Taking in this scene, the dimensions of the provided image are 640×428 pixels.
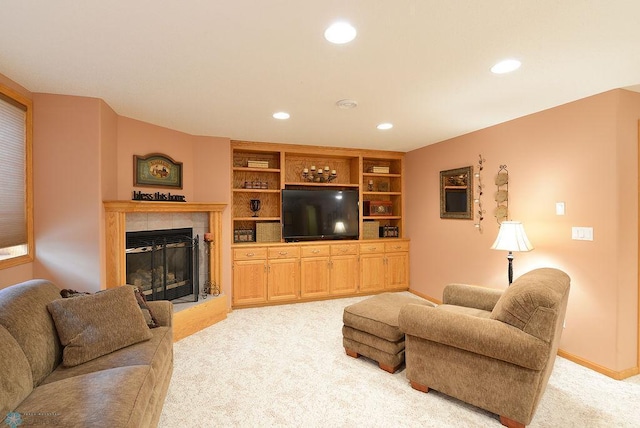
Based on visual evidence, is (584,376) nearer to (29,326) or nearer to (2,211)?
(29,326)

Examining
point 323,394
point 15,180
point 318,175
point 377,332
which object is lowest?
point 323,394

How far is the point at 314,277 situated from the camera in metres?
4.52

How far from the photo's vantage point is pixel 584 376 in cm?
248

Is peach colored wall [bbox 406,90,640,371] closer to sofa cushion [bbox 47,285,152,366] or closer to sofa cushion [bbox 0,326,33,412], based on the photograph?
sofa cushion [bbox 47,285,152,366]

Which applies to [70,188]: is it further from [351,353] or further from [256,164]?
[351,353]

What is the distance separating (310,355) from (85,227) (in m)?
2.31

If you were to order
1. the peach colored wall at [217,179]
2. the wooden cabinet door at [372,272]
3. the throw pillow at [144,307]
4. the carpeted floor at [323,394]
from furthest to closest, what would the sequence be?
1. the wooden cabinet door at [372,272]
2. the peach colored wall at [217,179]
3. the throw pillow at [144,307]
4. the carpeted floor at [323,394]

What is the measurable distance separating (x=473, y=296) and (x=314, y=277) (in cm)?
228

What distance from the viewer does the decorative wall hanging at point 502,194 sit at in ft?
11.1

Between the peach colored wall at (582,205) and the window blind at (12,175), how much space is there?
4.51 meters

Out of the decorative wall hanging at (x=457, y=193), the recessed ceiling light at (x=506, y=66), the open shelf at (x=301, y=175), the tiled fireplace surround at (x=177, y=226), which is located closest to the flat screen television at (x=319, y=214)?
the open shelf at (x=301, y=175)

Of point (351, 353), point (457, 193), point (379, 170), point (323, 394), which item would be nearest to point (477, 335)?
point (323, 394)

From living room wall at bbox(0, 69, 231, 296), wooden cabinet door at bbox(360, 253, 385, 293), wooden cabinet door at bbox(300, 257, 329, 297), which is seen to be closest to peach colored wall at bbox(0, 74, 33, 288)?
living room wall at bbox(0, 69, 231, 296)

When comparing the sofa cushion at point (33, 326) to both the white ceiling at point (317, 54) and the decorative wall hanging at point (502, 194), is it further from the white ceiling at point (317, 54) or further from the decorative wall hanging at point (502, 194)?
the decorative wall hanging at point (502, 194)
